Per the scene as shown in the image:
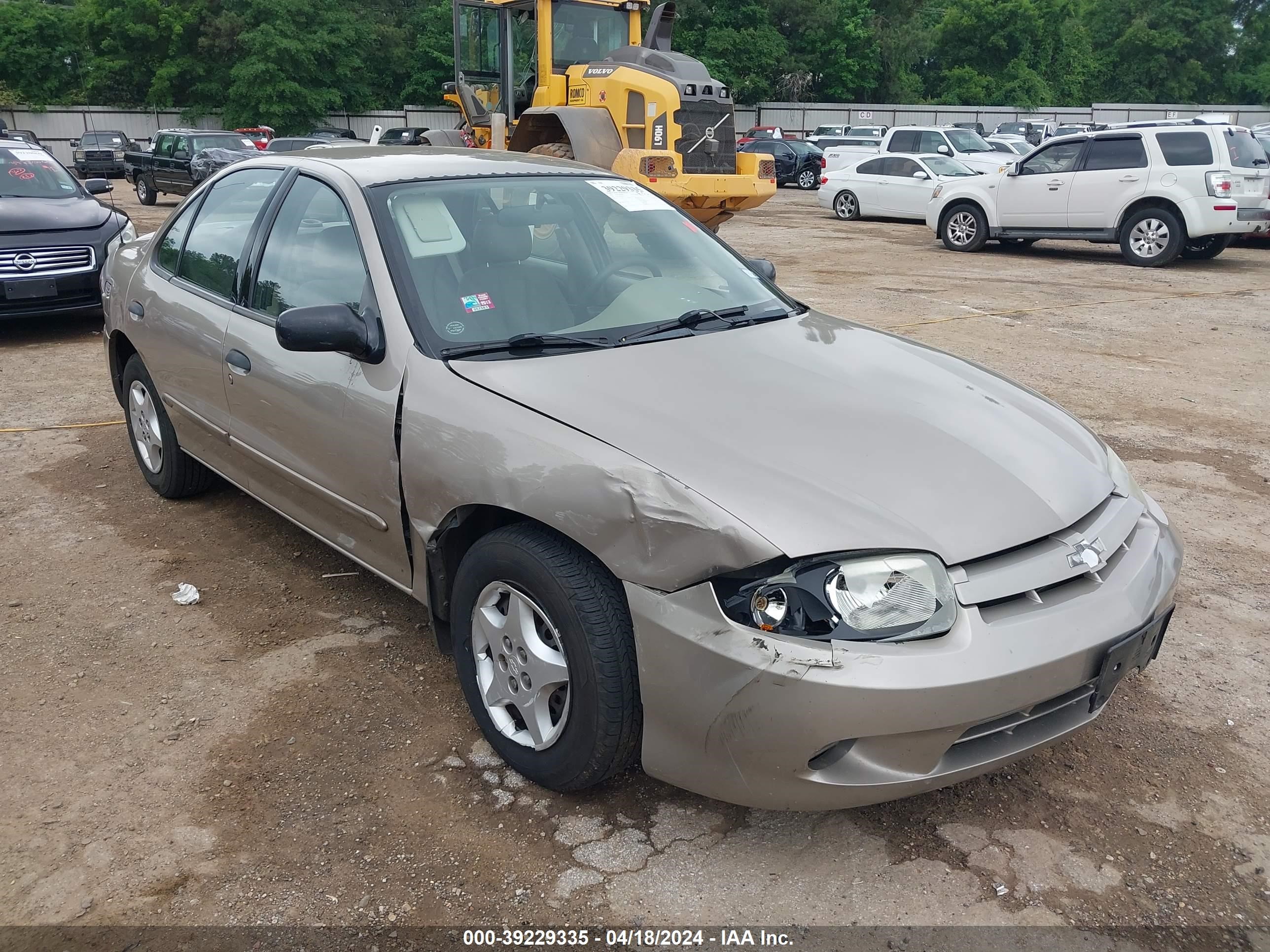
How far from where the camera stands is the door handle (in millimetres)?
3701

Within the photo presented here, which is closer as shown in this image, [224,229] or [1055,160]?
[224,229]

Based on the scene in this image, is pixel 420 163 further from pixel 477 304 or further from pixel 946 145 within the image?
pixel 946 145

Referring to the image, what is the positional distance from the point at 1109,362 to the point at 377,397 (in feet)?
22.4

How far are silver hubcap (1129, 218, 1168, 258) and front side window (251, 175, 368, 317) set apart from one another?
12922 millimetres

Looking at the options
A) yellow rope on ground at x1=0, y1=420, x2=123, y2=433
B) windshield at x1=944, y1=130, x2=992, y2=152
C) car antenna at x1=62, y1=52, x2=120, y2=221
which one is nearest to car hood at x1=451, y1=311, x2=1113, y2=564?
yellow rope on ground at x1=0, y1=420, x2=123, y2=433

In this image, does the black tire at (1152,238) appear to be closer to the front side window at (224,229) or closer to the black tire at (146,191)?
the front side window at (224,229)

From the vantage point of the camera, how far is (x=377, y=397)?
3.07 metres

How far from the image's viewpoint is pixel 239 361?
12.3 feet

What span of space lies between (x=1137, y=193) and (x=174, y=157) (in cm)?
1919

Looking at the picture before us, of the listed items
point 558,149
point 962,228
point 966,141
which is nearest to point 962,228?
point 962,228

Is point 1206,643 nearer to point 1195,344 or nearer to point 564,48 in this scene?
point 1195,344

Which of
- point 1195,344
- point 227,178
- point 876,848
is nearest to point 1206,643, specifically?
point 876,848

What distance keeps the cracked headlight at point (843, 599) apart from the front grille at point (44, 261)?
8082mm

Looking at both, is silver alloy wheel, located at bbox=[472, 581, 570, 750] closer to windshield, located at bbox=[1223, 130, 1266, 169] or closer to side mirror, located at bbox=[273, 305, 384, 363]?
side mirror, located at bbox=[273, 305, 384, 363]
